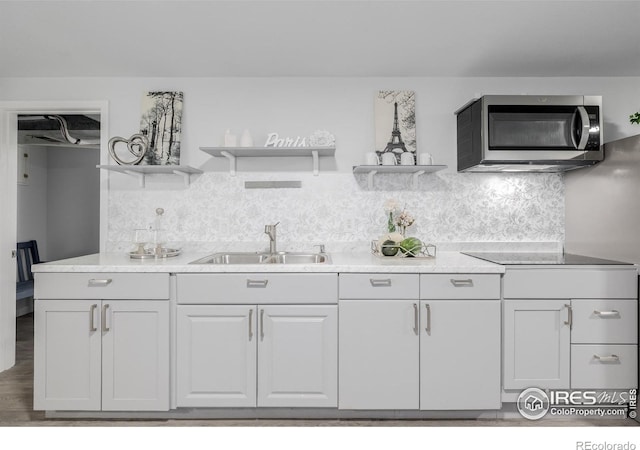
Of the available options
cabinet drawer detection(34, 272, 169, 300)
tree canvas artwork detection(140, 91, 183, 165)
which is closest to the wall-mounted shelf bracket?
tree canvas artwork detection(140, 91, 183, 165)

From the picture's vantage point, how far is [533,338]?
2105mm

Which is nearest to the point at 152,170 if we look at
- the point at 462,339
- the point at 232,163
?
the point at 232,163

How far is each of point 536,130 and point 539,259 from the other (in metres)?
0.77

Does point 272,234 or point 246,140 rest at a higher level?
point 246,140

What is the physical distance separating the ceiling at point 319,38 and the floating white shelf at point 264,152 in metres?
0.56

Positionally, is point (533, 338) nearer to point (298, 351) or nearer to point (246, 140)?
point (298, 351)

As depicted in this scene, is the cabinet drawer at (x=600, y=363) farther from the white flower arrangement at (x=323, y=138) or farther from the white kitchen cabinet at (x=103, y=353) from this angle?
the white kitchen cabinet at (x=103, y=353)

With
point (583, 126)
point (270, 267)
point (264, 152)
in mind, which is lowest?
point (270, 267)

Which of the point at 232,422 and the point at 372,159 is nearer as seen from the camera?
the point at 232,422

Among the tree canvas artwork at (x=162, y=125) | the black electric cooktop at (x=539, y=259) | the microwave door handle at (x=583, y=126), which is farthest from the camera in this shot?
the tree canvas artwork at (x=162, y=125)

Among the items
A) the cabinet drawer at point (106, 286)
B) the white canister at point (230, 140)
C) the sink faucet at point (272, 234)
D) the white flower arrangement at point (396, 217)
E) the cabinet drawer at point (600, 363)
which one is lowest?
the cabinet drawer at point (600, 363)

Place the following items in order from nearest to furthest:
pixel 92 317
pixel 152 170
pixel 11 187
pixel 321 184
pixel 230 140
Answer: pixel 92 317 < pixel 230 140 < pixel 152 170 < pixel 321 184 < pixel 11 187

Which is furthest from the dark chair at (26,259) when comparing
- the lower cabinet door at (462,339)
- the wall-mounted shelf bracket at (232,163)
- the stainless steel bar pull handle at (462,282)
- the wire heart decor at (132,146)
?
the stainless steel bar pull handle at (462,282)

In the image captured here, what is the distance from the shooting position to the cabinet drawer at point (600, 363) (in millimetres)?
2113
